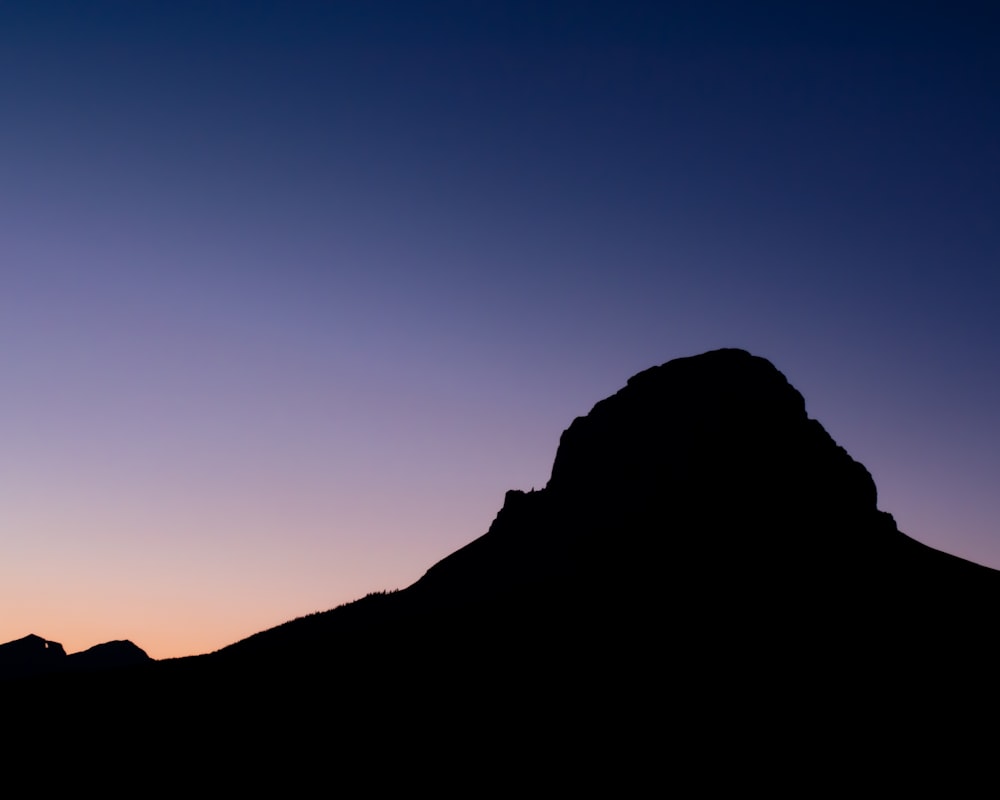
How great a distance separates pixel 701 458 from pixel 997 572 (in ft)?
82.5

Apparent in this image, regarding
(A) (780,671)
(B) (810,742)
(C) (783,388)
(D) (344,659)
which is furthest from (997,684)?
(C) (783,388)

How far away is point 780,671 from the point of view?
104 ft

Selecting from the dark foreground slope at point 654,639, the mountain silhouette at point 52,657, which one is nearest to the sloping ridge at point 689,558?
the dark foreground slope at point 654,639

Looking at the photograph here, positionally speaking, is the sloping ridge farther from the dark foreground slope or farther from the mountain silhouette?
the mountain silhouette

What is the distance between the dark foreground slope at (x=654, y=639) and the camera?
2756 centimetres

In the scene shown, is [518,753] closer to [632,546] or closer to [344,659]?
[344,659]

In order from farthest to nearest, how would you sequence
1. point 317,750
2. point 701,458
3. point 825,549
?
point 701,458 → point 825,549 → point 317,750

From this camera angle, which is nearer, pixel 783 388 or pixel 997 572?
pixel 997 572

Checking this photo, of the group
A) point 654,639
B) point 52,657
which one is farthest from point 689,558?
point 52,657

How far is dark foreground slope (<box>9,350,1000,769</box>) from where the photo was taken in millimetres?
27562

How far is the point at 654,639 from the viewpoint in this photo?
35.5 meters

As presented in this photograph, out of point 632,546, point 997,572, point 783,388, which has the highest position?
point 783,388

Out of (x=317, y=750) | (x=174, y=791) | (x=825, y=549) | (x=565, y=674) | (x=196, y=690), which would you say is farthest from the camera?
(x=825, y=549)

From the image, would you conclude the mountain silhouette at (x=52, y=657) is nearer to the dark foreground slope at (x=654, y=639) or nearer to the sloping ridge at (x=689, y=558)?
the sloping ridge at (x=689, y=558)
